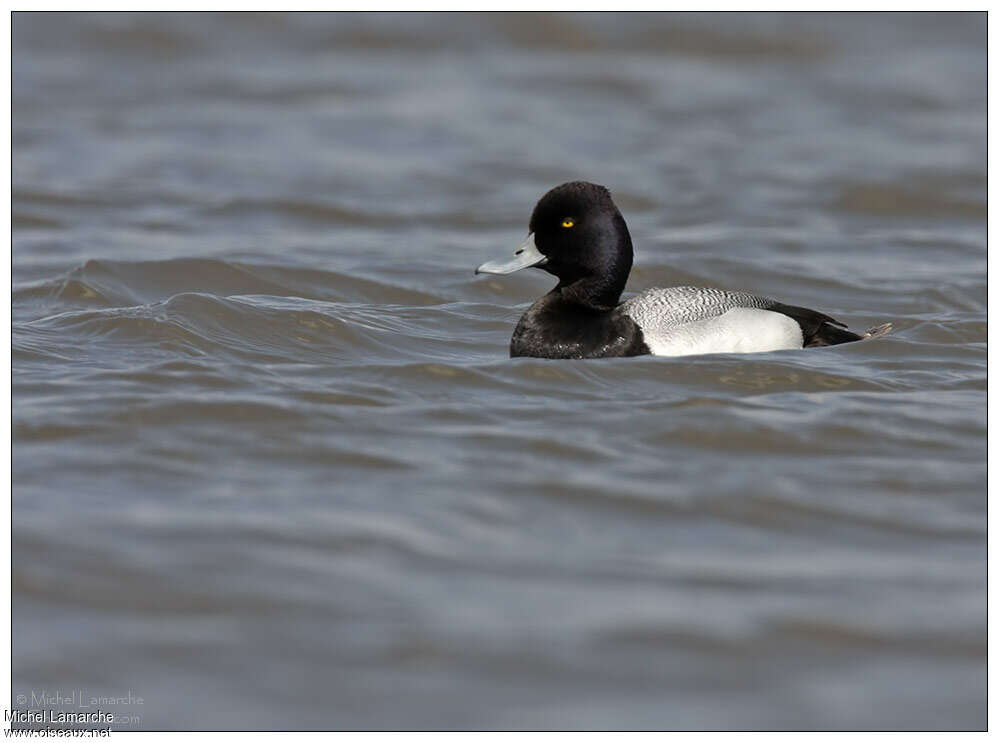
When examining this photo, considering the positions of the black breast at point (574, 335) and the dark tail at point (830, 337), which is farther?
the dark tail at point (830, 337)

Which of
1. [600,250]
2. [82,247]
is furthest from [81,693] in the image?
[82,247]

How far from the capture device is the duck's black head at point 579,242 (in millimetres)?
7500

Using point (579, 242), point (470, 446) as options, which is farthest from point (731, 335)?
point (470, 446)

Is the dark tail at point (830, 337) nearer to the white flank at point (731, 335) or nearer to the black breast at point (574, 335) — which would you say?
the white flank at point (731, 335)

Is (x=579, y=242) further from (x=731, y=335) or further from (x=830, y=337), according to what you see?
(x=830, y=337)

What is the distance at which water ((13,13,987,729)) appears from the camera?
4.20 meters

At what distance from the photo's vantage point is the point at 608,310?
24.9 feet

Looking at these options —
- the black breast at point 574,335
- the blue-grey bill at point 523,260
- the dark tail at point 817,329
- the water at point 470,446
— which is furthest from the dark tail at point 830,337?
the blue-grey bill at point 523,260

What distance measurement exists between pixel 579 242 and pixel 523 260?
30 cm

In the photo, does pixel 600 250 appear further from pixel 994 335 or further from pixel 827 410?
pixel 994 335

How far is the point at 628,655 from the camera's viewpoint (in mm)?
4254

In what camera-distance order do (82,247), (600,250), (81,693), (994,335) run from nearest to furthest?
1. (81,693)
2. (600,250)
3. (994,335)
4. (82,247)

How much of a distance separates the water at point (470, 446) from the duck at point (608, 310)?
0.21 meters

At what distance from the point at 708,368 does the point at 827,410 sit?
2.36 ft
